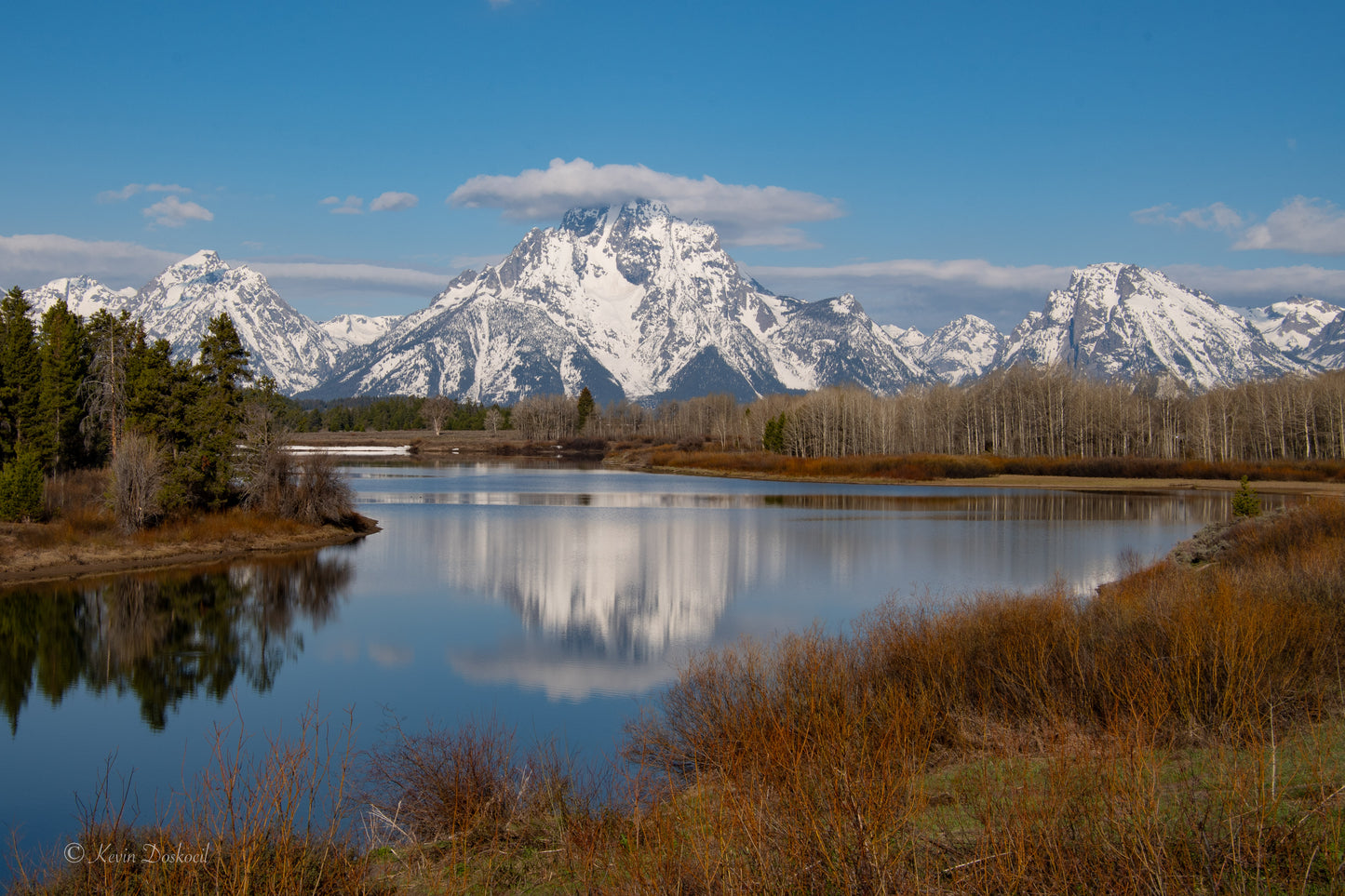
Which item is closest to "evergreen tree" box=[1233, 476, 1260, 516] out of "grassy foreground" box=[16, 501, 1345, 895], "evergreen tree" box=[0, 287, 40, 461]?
"grassy foreground" box=[16, 501, 1345, 895]

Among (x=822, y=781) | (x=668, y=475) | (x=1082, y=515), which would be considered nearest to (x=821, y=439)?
(x=668, y=475)

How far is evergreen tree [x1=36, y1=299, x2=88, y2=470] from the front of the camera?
50941 millimetres

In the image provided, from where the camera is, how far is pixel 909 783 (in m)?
7.44

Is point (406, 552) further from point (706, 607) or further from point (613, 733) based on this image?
point (613, 733)

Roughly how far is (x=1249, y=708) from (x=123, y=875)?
12.0 metres

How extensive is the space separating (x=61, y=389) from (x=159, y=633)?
3329cm

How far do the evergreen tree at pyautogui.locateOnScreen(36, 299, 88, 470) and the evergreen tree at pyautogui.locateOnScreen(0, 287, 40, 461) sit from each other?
475 mm

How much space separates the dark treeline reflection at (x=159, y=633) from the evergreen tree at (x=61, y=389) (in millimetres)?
21328

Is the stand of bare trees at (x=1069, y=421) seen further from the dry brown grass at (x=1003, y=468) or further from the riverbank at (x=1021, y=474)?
the riverbank at (x=1021, y=474)

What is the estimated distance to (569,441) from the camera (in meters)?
196

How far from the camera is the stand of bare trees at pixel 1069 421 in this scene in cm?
10644

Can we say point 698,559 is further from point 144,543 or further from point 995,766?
point 995,766

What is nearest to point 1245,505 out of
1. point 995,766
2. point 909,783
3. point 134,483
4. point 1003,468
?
point 995,766

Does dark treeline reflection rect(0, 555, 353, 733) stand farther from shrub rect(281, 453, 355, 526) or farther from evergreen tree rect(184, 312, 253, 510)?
shrub rect(281, 453, 355, 526)
